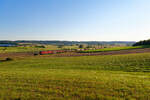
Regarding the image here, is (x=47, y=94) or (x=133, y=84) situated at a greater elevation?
(x=133, y=84)

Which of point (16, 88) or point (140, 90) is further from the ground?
point (140, 90)

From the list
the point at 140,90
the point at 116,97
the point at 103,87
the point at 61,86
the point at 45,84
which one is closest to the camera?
the point at 116,97

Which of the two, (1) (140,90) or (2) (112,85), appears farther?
(2) (112,85)

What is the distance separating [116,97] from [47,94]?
6069 mm

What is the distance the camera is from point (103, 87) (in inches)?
381

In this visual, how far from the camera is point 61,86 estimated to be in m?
10.4

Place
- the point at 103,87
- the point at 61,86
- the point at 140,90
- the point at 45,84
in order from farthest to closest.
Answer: the point at 45,84 < the point at 61,86 < the point at 103,87 < the point at 140,90

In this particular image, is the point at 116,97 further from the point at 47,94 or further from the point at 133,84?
the point at 47,94

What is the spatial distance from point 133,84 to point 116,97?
3.24 m

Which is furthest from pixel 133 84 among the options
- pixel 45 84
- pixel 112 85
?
pixel 45 84

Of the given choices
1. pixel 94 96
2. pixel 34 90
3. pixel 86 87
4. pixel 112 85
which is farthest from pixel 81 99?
pixel 34 90

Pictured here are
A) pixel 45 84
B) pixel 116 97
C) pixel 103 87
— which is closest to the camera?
pixel 116 97

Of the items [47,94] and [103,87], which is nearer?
[47,94]

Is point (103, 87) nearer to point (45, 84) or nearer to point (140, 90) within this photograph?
point (140, 90)
